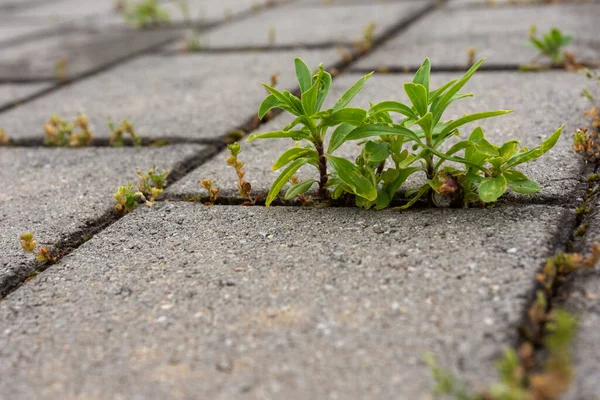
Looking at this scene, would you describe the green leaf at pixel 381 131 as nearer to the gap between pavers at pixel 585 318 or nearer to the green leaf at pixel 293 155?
the green leaf at pixel 293 155

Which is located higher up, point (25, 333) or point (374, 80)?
point (374, 80)

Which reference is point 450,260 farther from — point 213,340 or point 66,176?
point 66,176

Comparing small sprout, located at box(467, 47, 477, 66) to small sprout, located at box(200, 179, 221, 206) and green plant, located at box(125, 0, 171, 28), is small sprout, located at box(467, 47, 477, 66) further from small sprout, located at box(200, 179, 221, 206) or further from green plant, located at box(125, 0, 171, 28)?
green plant, located at box(125, 0, 171, 28)

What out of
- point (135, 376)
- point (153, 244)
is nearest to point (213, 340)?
point (135, 376)

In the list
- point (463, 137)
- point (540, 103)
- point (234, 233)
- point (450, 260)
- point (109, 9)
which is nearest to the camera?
point (450, 260)

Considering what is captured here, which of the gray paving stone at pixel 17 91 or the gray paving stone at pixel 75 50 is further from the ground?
the gray paving stone at pixel 75 50

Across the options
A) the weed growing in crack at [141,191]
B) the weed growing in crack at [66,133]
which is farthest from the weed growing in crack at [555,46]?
the weed growing in crack at [66,133]
